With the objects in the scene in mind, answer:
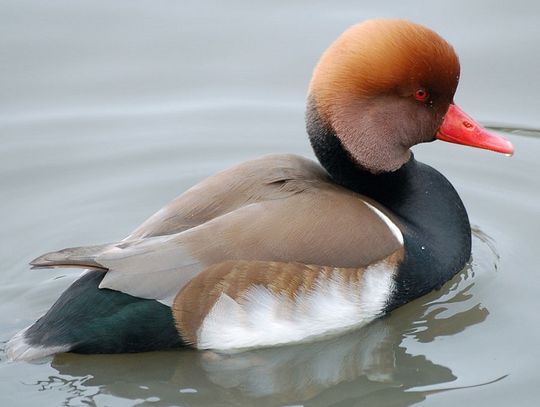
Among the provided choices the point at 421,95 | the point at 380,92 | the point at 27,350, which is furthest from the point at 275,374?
the point at 421,95

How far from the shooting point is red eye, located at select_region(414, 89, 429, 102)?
18.4 feet

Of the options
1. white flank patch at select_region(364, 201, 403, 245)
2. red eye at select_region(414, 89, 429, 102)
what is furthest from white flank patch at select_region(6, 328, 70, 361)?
red eye at select_region(414, 89, 429, 102)

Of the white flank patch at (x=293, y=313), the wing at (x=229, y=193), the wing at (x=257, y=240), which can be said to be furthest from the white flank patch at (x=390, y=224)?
the wing at (x=229, y=193)

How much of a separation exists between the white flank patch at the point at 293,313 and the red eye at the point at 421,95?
2.73ft

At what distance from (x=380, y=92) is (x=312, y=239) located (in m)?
0.81

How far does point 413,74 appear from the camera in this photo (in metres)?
5.50

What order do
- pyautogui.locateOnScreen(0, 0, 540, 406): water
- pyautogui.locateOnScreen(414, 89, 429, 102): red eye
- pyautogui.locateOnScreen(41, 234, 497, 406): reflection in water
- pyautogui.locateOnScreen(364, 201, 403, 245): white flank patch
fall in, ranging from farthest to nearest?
1. pyautogui.locateOnScreen(414, 89, 429, 102): red eye
2. pyautogui.locateOnScreen(364, 201, 403, 245): white flank patch
3. pyautogui.locateOnScreen(0, 0, 540, 406): water
4. pyautogui.locateOnScreen(41, 234, 497, 406): reflection in water

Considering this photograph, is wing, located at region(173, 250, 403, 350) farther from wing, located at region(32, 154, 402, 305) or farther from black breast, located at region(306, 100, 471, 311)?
black breast, located at region(306, 100, 471, 311)

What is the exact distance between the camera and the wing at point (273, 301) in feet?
16.7

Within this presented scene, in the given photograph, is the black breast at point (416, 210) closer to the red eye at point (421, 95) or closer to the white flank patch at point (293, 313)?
the white flank patch at point (293, 313)

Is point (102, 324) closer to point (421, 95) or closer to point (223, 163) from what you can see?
point (421, 95)

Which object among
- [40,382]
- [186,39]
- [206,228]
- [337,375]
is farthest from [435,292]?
[186,39]

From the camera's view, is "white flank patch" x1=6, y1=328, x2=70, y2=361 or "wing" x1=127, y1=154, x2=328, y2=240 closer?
"white flank patch" x1=6, y1=328, x2=70, y2=361

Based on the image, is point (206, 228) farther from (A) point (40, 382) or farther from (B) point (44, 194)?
(B) point (44, 194)
